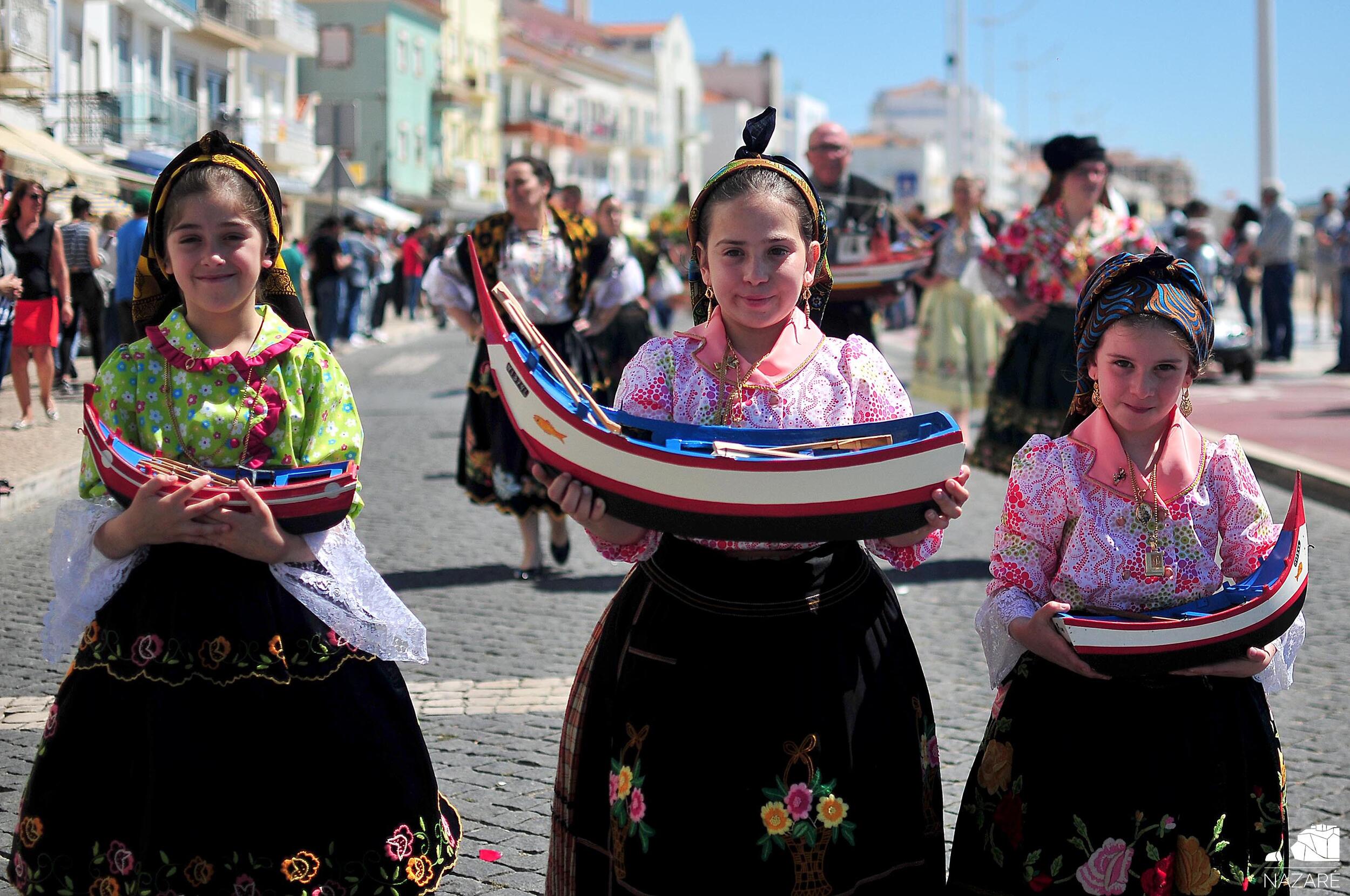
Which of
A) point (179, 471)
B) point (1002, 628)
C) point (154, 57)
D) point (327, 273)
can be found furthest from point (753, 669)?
point (154, 57)

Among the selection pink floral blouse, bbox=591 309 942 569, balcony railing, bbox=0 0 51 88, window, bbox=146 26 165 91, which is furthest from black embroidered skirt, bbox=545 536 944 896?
window, bbox=146 26 165 91

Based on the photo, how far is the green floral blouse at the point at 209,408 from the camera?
322 centimetres

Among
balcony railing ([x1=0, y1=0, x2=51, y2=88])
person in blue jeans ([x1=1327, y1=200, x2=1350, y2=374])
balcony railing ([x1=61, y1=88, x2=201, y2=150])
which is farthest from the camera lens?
balcony railing ([x1=61, y1=88, x2=201, y2=150])

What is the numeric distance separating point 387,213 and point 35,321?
4106 centimetres

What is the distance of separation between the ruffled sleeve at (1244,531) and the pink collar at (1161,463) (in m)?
0.06

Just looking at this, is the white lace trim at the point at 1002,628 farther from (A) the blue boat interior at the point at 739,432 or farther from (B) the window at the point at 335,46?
(B) the window at the point at 335,46

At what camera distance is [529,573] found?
304 inches

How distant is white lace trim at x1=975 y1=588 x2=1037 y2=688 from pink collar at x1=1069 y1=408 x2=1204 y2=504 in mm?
300

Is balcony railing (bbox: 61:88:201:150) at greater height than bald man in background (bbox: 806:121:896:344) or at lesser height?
greater

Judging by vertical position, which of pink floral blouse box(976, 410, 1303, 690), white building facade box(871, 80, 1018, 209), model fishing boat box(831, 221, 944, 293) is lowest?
pink floral blouse box(976, 410, 1303, 690)

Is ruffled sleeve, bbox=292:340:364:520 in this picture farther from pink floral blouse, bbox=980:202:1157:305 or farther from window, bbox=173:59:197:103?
window, bbox=173:59:197:103

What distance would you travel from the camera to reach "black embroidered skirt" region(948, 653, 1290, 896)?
2961 mm

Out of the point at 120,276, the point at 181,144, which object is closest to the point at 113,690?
the point at 120,276

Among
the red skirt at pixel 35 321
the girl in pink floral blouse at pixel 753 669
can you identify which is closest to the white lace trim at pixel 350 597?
the girl in pink floral blouse at pixel 753 669
